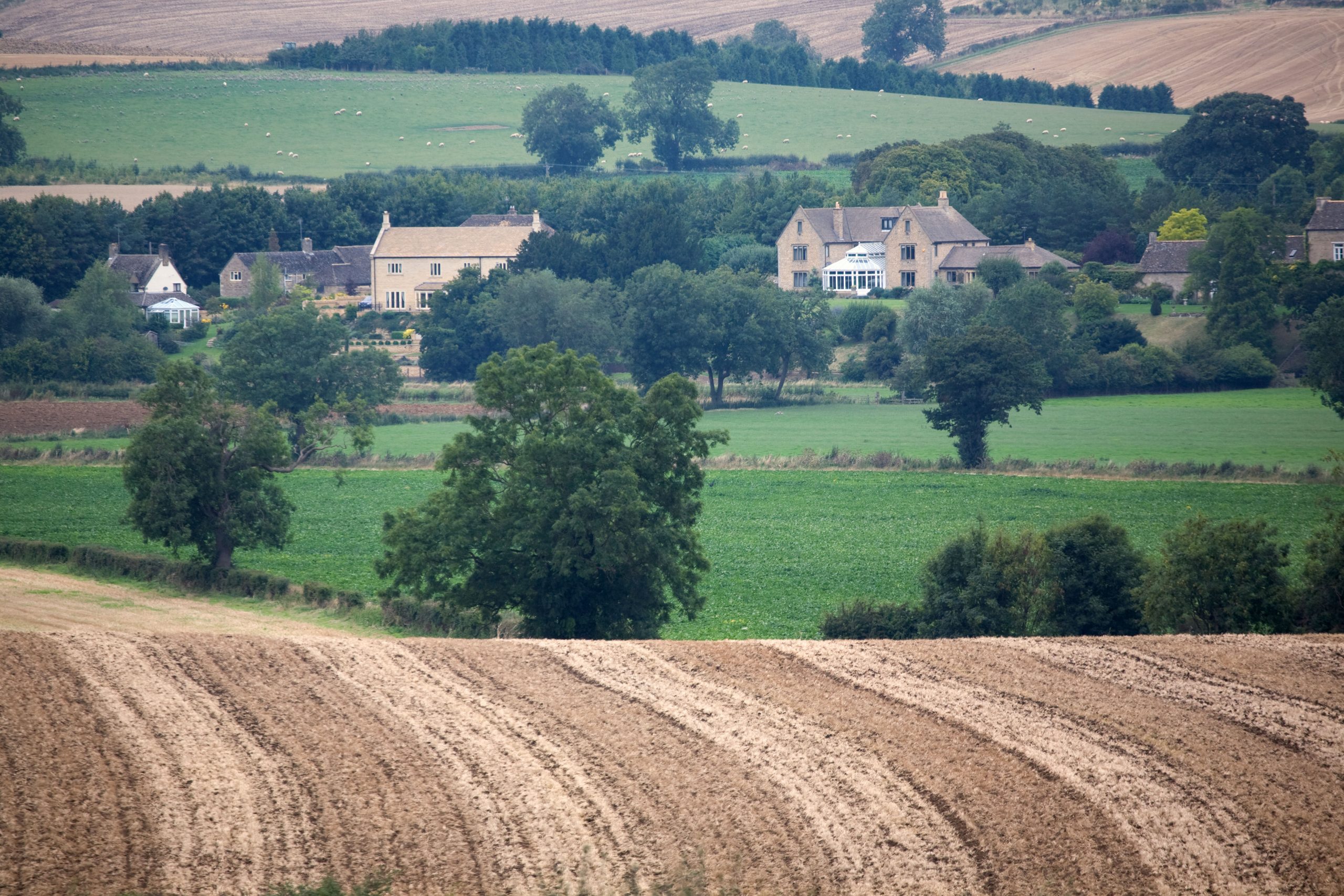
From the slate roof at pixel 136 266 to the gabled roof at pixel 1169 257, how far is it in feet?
228

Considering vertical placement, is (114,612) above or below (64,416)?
below

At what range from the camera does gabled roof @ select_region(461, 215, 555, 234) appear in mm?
111750

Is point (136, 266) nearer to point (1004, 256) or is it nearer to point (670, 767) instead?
point (1004, 256)

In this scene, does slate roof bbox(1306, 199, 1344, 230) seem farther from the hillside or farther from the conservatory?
the hillside

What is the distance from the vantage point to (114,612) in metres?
31.5

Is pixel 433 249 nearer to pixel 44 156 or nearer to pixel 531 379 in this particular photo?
pixel 44 156

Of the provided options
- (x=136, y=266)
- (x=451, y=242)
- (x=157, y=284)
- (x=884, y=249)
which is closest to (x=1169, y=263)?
(x=884, y=249)

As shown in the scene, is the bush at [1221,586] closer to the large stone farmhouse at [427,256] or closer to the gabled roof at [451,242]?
the large stone farmhouse at [427,256]

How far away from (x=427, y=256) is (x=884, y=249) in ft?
113

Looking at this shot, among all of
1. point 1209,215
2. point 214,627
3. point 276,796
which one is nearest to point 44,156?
point 1209,215

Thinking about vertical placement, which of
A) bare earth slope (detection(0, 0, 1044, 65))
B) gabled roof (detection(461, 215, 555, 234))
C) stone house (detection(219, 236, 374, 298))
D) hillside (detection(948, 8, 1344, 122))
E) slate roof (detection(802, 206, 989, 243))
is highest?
bare earth slope (detection(0, 0, 1044, 65))

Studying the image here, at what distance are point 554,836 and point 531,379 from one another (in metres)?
16.5

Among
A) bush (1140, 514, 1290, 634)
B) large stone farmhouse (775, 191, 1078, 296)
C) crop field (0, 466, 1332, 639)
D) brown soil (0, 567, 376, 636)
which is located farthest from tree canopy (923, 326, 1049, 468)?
large stone farmhouse (775, 191, 1078, 296)

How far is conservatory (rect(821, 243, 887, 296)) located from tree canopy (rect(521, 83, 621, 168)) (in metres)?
45.0
